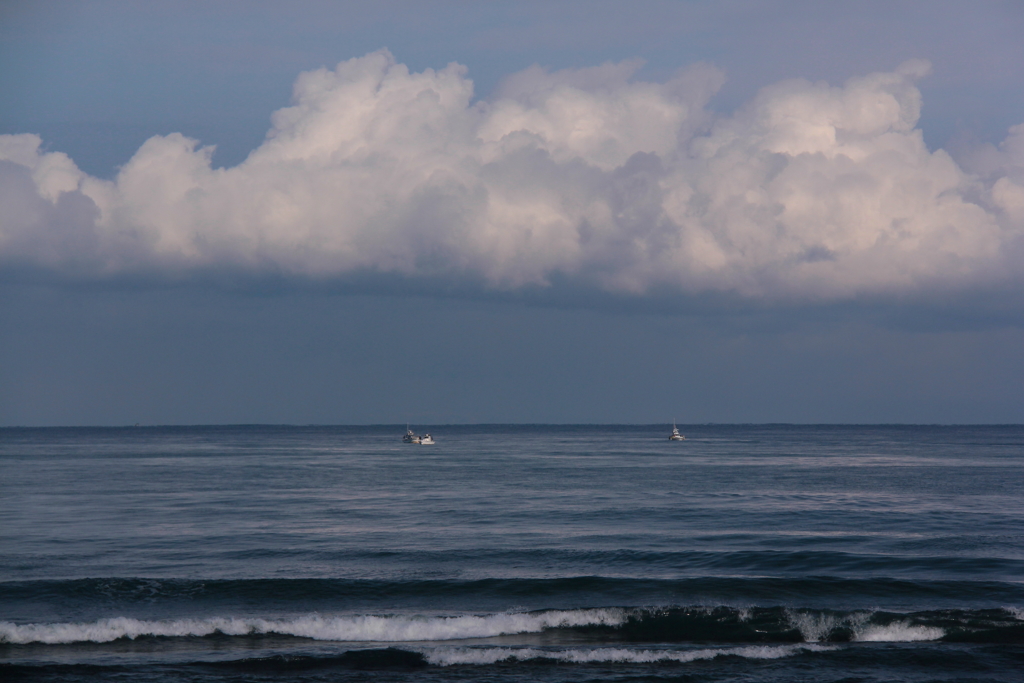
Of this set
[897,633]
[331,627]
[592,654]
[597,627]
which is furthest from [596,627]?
[897,633]

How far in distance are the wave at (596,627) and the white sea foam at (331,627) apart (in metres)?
0.03

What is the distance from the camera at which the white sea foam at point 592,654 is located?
75.4 ft

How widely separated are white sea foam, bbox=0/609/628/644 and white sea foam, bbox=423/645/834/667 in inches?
78.7

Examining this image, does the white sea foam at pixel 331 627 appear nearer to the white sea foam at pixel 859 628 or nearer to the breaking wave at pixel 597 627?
the breaking wave at pixel 597 627

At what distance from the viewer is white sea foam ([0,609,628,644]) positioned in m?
25.3

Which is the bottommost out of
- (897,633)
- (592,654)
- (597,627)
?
(897,633)

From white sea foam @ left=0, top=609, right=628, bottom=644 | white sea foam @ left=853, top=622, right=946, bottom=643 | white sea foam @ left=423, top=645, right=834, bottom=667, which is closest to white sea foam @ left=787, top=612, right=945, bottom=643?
white sea foam @ left=853, top=622, right=946, bottom=643

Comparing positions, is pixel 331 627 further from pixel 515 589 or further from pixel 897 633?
pixel 897 633

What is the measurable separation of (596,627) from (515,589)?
4939 millimetres

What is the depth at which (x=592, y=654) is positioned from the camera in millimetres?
23312

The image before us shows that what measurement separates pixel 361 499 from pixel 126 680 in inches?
1601

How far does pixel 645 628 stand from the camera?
87.4 feet

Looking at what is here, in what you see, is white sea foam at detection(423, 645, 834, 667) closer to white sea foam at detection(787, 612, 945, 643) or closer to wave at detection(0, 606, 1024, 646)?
wave at detection(0, 606, 1024, 646)

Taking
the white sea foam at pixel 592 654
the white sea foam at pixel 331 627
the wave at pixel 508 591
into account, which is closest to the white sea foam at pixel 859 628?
the white sea foam at pixel 592 654
